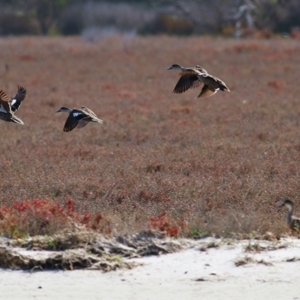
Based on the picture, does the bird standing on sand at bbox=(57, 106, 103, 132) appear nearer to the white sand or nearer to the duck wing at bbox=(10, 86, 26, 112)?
the duck wing at bbox=(10, 86, 26, 112)

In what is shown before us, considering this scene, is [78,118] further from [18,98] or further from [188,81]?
[188,81]

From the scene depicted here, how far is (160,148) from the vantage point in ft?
49.4

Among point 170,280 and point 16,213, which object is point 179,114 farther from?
point 170,280

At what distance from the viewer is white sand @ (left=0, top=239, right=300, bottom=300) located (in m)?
7.81

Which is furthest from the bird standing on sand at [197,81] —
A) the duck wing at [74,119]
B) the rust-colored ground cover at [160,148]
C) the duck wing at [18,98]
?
the duck wing at [18,98]

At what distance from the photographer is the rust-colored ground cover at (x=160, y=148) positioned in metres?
10.7

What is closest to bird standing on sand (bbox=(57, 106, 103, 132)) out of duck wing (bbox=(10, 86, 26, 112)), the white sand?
duck wing (bbox=(10, 86, 26, 112))

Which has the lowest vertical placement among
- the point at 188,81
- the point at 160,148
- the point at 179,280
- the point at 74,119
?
the point at 179,280

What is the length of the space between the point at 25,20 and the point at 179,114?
43.0 metres

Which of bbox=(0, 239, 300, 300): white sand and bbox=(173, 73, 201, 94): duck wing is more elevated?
bbox=(173, 73, 201, 94): duck wing

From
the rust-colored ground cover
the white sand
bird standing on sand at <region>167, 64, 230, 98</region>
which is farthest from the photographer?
bird standing on sand at <region>167, 64, 230, 98</region>

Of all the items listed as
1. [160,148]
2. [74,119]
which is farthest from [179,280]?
[160,148]

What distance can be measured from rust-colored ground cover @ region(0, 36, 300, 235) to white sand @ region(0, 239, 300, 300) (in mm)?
687

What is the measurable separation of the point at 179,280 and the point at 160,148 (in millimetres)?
7068
